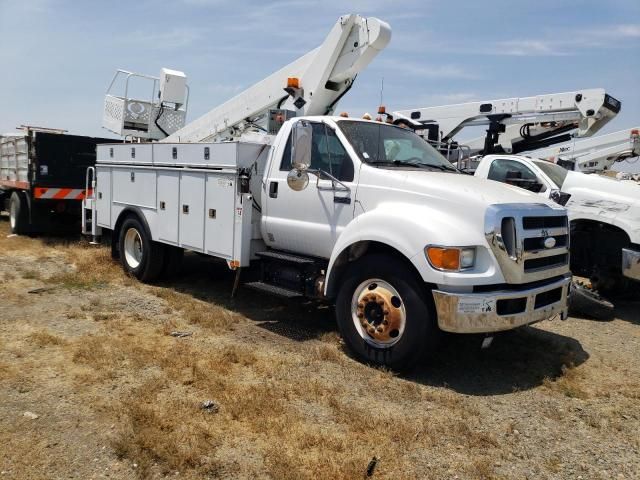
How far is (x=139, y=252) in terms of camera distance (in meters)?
8.37

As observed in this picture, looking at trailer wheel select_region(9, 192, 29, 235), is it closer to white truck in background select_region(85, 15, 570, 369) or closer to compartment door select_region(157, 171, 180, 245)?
white truck in background select_region(85, 15, 570, 369)

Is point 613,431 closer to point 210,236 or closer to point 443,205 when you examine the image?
point 443,205

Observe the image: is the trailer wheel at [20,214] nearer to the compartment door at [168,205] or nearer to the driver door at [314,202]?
the compartment door at [168,205]

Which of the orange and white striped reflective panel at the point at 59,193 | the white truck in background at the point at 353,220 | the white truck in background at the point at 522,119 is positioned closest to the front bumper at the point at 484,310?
the white truck in background at the point at 353,220

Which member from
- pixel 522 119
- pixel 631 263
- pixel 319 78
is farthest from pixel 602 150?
pixel 319 78

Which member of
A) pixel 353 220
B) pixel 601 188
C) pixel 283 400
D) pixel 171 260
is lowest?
pixel 283 400

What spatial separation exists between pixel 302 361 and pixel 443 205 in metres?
1.84

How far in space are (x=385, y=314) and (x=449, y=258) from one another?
780 mm

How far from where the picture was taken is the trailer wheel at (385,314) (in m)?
4.73

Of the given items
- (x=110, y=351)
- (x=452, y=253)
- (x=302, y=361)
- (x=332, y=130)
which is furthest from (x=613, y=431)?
(x=110, y=351)

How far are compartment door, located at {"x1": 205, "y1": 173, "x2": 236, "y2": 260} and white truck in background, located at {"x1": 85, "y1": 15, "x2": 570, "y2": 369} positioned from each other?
21 millimetres

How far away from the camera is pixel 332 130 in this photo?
5.84 meters

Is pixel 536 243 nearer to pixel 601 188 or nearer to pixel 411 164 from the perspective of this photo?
pixel 411 164

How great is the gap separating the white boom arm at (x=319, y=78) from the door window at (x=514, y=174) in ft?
9.95
